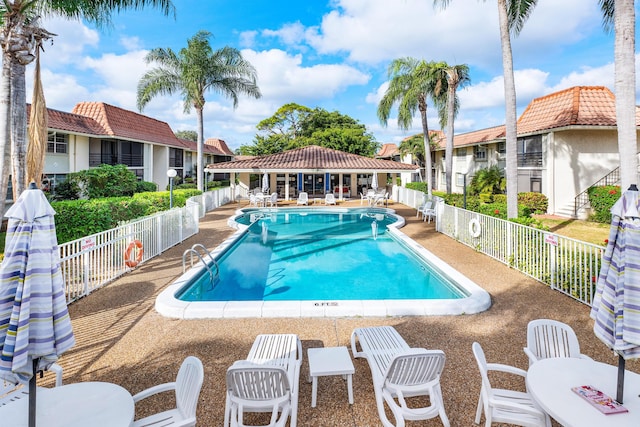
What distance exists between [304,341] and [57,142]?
2214cm

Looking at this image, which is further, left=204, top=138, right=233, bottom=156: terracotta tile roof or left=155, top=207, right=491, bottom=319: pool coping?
left=204, top=138, right=233, bottom=156: terracotta tile roof

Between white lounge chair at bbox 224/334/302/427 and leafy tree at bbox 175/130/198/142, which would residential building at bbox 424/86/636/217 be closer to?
white lounge chair at bbox 224/334/302/427

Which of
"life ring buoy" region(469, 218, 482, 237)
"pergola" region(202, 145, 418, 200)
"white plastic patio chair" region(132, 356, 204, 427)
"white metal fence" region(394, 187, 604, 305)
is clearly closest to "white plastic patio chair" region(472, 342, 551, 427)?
"white plastic patio chair" region(132, 356, 204, 427)

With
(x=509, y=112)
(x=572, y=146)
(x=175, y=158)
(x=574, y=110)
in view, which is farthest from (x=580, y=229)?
(x=175, y=158)

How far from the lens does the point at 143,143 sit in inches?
1083

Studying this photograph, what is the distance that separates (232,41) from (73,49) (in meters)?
14.1

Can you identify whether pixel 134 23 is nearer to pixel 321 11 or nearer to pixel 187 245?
pixel 187 245

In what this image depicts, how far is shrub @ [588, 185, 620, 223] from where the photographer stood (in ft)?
52.2

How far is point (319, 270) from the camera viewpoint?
1127 cm

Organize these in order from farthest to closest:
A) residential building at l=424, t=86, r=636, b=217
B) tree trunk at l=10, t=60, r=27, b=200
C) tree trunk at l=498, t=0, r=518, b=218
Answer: residential building at l=424, t=86, r=636, b=217
tree trunk at l=498, t=0, r=518, b=218
tree trunk at l=10, t=60, r=27, b=200

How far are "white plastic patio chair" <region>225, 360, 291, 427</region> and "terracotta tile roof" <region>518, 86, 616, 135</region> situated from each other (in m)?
19.8

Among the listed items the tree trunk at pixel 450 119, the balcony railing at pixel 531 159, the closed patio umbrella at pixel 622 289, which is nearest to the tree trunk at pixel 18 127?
the closed patio umbrella at pixel 622 289

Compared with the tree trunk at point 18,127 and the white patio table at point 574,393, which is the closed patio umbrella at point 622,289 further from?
the tree trunk at point 18,127

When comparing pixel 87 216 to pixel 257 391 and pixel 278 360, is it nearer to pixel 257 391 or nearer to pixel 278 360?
pixel 278 360
